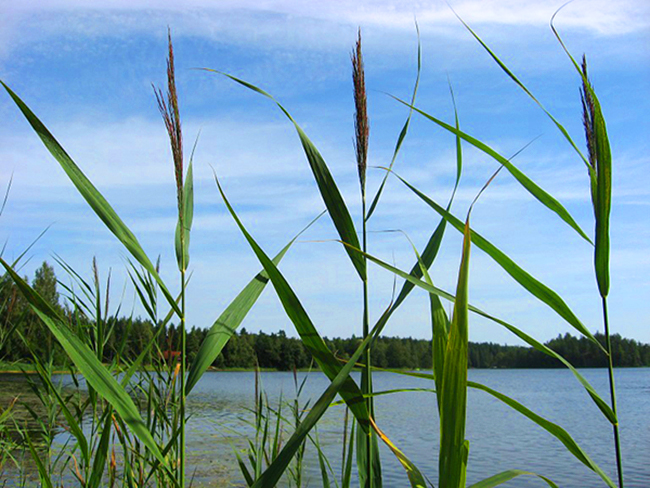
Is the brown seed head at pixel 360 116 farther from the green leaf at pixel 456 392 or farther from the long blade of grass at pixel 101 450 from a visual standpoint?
the long blade of grass at pixel 101 450

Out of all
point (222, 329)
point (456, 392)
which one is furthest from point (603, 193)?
point (222, 329)

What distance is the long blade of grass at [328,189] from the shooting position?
59.0 inches

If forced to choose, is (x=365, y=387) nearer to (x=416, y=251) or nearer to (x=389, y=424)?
(x=416, y=251)

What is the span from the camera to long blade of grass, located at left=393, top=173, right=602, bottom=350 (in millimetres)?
1377

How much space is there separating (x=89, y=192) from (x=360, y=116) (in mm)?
807

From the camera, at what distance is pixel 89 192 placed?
55.7 inches

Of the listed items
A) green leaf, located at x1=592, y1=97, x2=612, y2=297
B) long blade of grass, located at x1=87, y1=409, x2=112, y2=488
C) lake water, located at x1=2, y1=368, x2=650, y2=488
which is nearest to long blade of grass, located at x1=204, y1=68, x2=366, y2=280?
green leaf, located at x1=592, y1=97, x2=612, y2=297

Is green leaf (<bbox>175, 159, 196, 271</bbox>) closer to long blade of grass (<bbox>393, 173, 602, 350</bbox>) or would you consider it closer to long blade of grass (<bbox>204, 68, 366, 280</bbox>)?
long blade of grass (<bbox>204, 68, 366, 280</bbox>)

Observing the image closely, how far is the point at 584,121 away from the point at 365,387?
0.93 meters

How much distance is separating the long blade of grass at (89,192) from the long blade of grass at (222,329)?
0.15 meters

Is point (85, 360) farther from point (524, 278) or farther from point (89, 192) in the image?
point (524, 278)

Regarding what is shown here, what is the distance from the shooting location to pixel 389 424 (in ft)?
73.7

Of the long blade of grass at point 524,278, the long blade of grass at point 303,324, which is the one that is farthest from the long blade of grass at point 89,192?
the long blade of grass at point 524,278

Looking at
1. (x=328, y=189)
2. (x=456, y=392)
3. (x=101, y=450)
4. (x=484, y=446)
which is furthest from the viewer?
(x=484, y=446)
